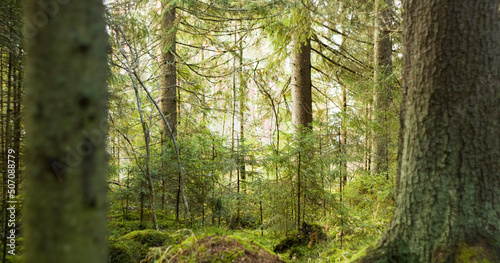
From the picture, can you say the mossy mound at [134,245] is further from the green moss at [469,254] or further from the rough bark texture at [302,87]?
the rough bark texture at [302,87]

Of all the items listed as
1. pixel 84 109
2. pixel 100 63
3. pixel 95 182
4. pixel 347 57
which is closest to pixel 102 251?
pixel 95 182

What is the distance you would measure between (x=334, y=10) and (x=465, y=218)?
5.16 meters

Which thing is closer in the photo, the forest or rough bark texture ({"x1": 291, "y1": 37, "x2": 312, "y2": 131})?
the forest

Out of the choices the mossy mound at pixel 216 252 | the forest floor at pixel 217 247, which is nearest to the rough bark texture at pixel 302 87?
the forest floor at pixel 217 247

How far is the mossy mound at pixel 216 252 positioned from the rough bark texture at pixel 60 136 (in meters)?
1.69

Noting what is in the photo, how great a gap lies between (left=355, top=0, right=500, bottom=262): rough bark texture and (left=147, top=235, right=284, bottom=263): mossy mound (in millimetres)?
1008

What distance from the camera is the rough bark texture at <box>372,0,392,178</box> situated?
19.4ft

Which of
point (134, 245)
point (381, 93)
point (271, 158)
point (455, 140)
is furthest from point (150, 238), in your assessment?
point (381, 93)

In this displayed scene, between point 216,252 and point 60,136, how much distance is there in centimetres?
209

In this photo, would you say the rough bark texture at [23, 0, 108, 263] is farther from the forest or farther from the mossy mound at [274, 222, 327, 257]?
the mossy mound at [274, 222, 327, 257]

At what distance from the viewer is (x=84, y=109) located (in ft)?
2.12

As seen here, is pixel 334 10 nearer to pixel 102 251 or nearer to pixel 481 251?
pixel 481 251

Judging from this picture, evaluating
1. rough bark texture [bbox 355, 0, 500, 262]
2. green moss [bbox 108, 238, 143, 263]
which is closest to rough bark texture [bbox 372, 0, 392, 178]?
rough bark texture [bbox 355, 0, 500, 262]

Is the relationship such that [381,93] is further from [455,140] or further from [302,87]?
[455,140]
